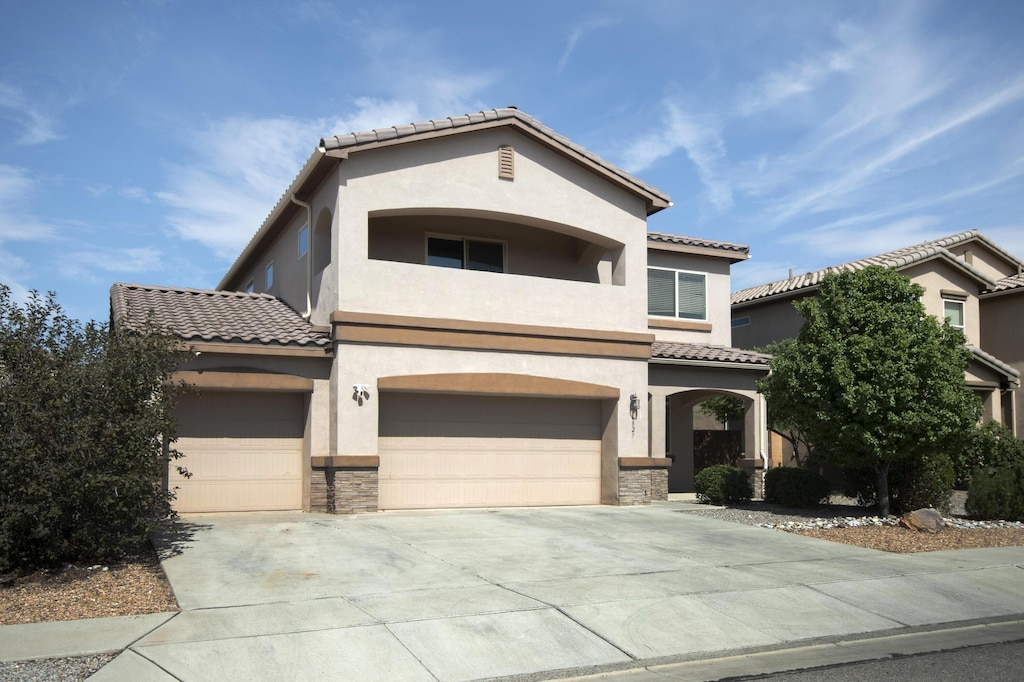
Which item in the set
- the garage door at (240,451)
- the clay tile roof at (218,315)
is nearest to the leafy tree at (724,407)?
the clay tile roof at (218,315)

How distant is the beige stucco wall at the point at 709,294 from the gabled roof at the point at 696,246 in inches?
8.0

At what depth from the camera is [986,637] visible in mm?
9641

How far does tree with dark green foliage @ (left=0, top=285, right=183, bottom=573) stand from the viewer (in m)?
10.4

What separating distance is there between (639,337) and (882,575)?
8344 millimetres

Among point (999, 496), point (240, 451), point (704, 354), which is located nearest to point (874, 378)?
point (999, 496)

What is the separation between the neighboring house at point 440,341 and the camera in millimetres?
Result: 16844

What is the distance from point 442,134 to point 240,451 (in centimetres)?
704

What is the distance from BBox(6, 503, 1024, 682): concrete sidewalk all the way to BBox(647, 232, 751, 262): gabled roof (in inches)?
381

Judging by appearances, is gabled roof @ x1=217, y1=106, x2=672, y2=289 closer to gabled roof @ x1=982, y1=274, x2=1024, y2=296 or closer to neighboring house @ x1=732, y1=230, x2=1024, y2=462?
neighboring house @ x1=732, y1=230, x2=1024, y2=462

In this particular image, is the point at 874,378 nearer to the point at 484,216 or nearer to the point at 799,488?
the point at 799,488

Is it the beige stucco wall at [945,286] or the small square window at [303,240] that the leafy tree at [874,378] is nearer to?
the small square window at [303,240]

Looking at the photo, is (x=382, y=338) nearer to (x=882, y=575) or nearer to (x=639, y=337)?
(x=639, y=337)

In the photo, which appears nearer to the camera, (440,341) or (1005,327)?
(440,341)

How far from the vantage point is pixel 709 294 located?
2403 cm
